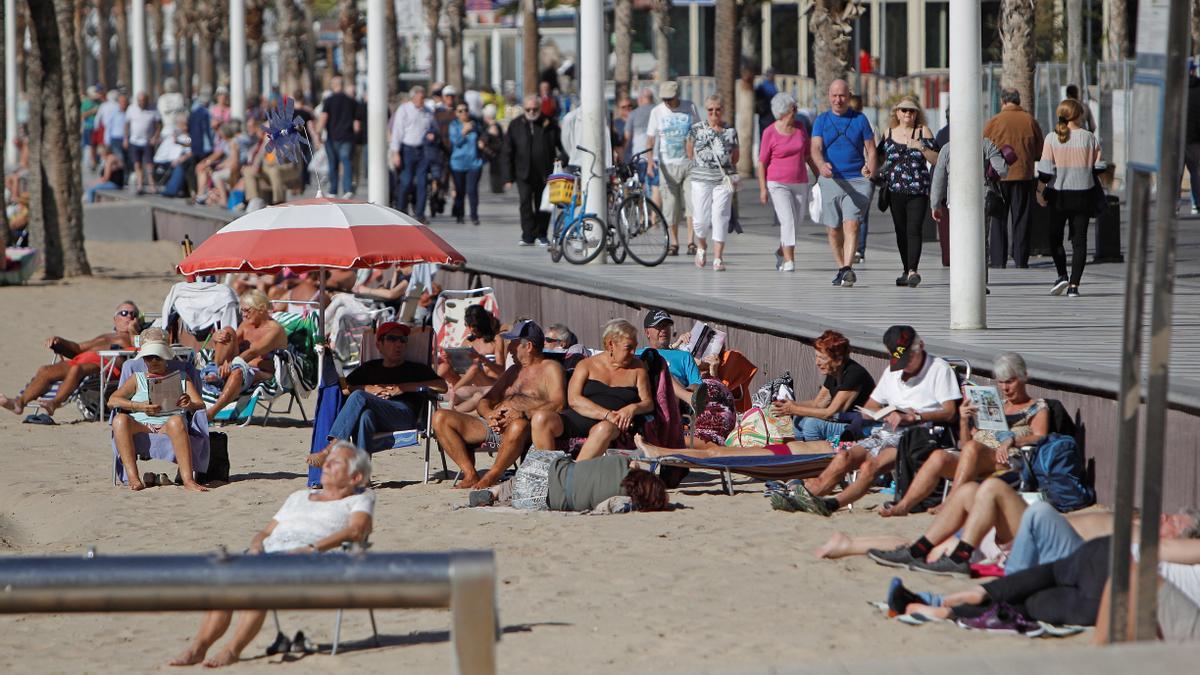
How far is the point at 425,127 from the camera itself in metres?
23.5

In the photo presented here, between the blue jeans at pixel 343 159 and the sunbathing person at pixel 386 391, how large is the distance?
1481cm

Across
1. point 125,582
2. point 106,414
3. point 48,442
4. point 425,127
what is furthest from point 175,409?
point 425,127

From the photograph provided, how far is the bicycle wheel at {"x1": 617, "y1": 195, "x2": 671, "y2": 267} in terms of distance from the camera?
17.9 metres

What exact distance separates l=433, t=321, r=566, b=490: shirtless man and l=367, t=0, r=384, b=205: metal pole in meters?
10.7

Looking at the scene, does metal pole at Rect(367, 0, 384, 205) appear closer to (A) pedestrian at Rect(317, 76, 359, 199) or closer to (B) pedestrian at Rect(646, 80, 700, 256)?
(A) pedestrian at Rect(317, 76, 359, 199)

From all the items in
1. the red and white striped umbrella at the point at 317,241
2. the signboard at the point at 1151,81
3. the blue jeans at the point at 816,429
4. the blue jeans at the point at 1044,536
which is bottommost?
the blue jeans at the point at 816,429

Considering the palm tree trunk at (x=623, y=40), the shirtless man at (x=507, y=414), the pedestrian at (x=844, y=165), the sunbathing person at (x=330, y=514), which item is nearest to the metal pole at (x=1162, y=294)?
the sunbathing person at (x=330, y=514)

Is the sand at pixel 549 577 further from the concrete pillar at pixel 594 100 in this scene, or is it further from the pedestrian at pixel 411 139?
the pedestrian at pixel 411 139

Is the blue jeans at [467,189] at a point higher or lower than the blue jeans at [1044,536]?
higher

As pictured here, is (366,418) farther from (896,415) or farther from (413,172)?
(413,172)

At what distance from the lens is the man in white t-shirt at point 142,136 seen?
3297 centimetres

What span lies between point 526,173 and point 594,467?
10.4 m

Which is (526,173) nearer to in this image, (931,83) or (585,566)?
(585,566)

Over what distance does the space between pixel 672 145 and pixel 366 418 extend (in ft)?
25.3
